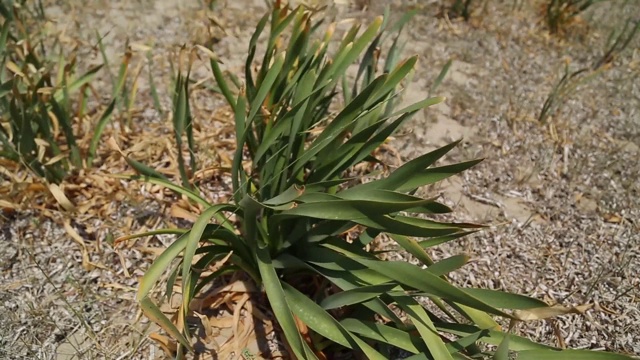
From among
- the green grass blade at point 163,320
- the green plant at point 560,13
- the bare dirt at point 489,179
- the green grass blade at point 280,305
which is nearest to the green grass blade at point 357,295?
the green grass blade at point 280,305

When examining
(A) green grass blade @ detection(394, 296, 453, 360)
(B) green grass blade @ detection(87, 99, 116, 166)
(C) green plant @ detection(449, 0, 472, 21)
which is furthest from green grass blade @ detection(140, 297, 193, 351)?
(C) green plant @ detection(449, 0, 472, 21)

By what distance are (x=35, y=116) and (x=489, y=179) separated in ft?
6.39

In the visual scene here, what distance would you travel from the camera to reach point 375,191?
1.47m

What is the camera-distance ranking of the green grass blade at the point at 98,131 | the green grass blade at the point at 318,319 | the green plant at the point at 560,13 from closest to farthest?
the green grass blade at the point at 318,319
the green grass blade at the point at 98,131
the green plant at the point at 560,13

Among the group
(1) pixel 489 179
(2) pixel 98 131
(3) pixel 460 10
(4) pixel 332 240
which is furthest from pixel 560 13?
(2) pixel 98 131

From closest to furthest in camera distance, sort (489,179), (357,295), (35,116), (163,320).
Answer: (163,320)
(357,295)
(35,116)
(489,179)

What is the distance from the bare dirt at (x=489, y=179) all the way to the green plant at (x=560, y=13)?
0.29 ft

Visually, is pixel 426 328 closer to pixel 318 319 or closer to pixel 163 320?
pixel 318 319

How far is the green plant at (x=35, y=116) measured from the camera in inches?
78.1

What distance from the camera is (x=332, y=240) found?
5.44ft

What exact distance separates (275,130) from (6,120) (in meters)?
1.21

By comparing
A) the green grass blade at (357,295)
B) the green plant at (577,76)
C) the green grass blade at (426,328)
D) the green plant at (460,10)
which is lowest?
the green grass blade at (426,328)

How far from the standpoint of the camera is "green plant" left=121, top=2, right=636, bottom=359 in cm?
140

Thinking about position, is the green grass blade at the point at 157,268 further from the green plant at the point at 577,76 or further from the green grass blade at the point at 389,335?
the green plant at the point at 577,76
